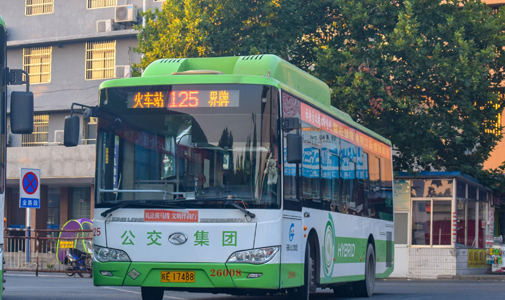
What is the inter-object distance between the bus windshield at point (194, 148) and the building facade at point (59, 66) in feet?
78.4

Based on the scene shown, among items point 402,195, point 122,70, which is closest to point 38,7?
point 122,70

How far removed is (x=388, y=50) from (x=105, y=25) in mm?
14890

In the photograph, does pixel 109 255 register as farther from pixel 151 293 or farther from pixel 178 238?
pixel 151 293

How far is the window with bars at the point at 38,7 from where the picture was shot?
125 ft

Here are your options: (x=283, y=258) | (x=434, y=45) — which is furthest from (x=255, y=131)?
(x=434, y=45)

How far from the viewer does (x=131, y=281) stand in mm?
10875

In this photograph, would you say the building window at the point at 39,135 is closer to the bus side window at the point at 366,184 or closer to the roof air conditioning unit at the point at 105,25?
the roof air conditioning unit at the point at 105,25

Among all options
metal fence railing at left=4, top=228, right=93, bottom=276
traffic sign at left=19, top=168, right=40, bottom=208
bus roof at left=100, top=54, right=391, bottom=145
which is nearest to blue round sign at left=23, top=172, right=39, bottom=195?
traffic sign at left=19, top=168, right=40, bottom=208

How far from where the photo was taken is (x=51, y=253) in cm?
2511

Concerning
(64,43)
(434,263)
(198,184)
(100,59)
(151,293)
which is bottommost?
(434,263)

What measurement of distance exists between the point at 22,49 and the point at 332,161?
27.7 metres

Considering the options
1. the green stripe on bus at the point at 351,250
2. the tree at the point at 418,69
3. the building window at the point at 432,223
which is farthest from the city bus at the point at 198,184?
the building window at the point at 432,223

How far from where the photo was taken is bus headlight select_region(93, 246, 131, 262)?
10961 millimetres

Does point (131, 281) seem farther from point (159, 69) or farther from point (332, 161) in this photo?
point (332, 161)
